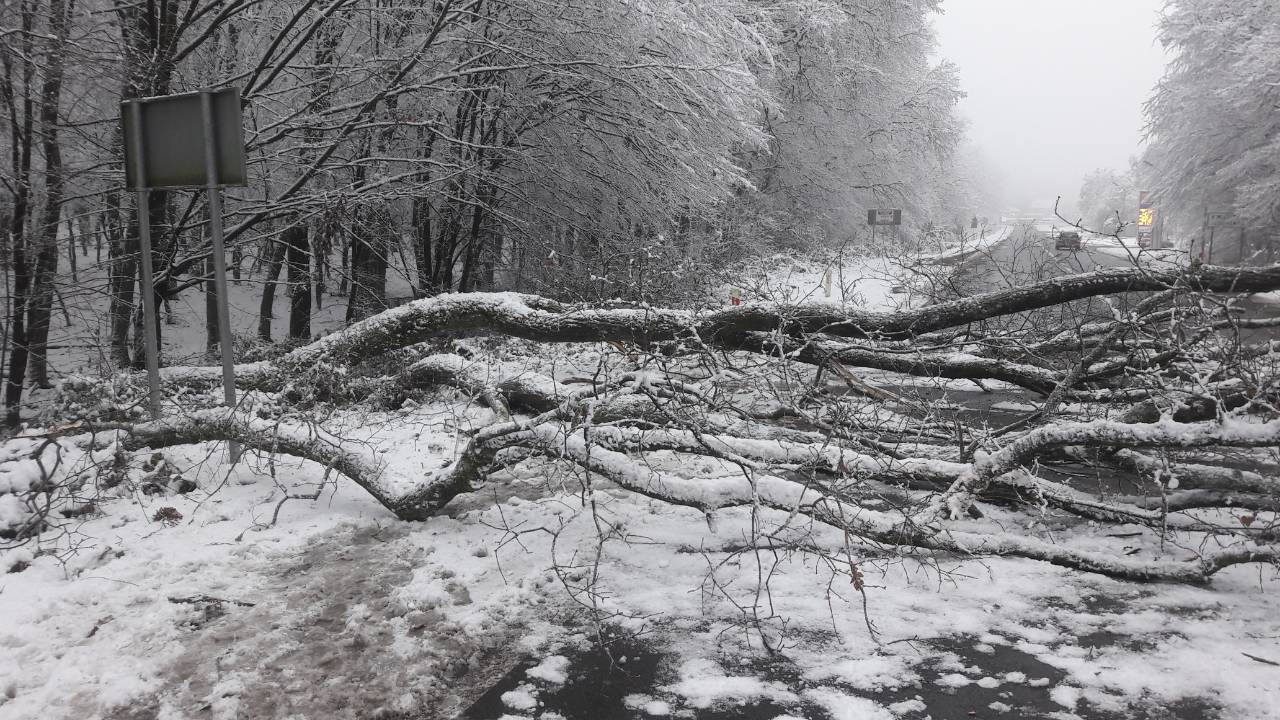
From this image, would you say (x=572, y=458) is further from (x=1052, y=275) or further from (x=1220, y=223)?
(x=1220, y=223)

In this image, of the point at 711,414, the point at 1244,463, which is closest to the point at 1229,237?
the point at 1244,463

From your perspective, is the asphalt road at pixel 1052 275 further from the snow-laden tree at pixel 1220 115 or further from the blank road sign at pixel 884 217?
the blank road sign at pixel 884 217

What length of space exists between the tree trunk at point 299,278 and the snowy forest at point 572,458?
9.2 inches

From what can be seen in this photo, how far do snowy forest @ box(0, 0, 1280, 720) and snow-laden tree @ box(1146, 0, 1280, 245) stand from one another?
17401 millimetres

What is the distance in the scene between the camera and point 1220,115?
22562mm

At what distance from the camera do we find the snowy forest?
3.12m

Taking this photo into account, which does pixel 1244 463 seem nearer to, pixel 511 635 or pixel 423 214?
pixel 511 635

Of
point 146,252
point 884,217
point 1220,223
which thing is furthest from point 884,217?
point 146,252

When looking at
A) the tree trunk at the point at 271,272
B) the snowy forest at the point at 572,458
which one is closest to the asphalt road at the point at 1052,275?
the snowy forest at the point at 572,458

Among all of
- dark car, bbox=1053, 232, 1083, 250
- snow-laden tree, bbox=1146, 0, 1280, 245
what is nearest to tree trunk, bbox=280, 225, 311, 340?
dark car, bbox=1053, 232, 1083, 250

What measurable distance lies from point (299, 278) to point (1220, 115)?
82.4 feet

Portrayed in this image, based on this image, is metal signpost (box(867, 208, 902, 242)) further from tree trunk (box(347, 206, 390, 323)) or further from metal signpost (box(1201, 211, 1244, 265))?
tree trunk (box(347, 206, 390, 323))

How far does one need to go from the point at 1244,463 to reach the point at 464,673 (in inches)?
222

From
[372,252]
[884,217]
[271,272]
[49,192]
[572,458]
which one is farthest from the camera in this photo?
[884,217]
